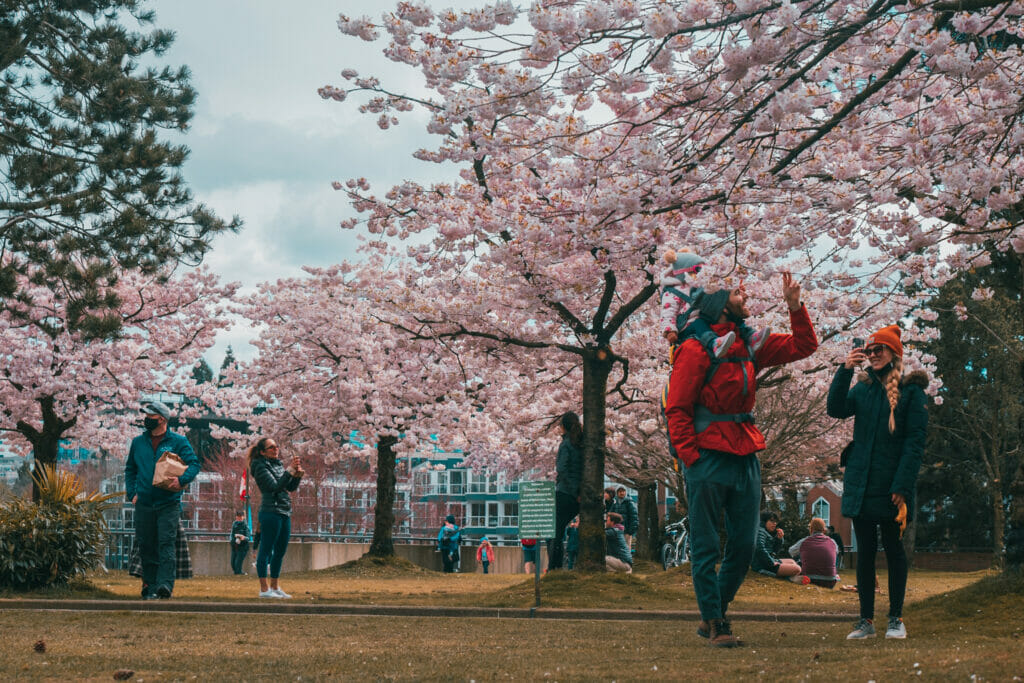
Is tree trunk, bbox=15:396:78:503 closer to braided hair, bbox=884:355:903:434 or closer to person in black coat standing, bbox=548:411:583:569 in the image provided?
person in black coat standing, bbox=548:411:583:569

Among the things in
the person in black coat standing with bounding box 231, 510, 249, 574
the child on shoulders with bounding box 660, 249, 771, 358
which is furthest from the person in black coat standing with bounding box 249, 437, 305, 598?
the person in black coat standing with bounding box 231, 510, 249, 574

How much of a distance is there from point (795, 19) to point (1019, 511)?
14.3ft

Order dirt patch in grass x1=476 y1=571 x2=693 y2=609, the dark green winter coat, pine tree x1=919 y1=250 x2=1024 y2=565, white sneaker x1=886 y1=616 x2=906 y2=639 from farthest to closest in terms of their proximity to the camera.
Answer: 1. pine tree x1=919 y1=250 x2=1024 y2=565
2. dirt patch in grass x1=476 y1=571 x2=693 y2=609
3. white sneaker x1=886 y1=616 x2=906 y2=639
4. the dark green winter coat

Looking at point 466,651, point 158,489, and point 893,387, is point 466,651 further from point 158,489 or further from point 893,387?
point 158,489

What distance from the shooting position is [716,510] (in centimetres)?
646

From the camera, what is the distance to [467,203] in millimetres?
15836

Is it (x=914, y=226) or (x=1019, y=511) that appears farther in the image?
(x=914, y=226)

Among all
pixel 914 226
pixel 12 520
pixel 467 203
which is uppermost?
pixel 467 203

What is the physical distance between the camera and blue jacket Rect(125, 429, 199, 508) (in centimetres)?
1103

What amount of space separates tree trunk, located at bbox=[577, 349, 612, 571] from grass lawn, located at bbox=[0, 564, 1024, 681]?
4.08 meters

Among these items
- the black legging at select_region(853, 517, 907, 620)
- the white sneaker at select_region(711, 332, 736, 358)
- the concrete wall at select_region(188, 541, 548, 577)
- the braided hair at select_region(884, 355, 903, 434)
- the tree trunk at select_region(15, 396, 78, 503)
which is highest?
the tree trunk at select_region(15, 396, 78, 503)

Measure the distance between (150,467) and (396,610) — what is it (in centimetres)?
275

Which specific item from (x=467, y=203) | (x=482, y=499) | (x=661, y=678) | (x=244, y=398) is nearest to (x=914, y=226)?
(x=661, y=678)

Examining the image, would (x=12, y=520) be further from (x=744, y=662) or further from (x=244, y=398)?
(x=244, y=398)
